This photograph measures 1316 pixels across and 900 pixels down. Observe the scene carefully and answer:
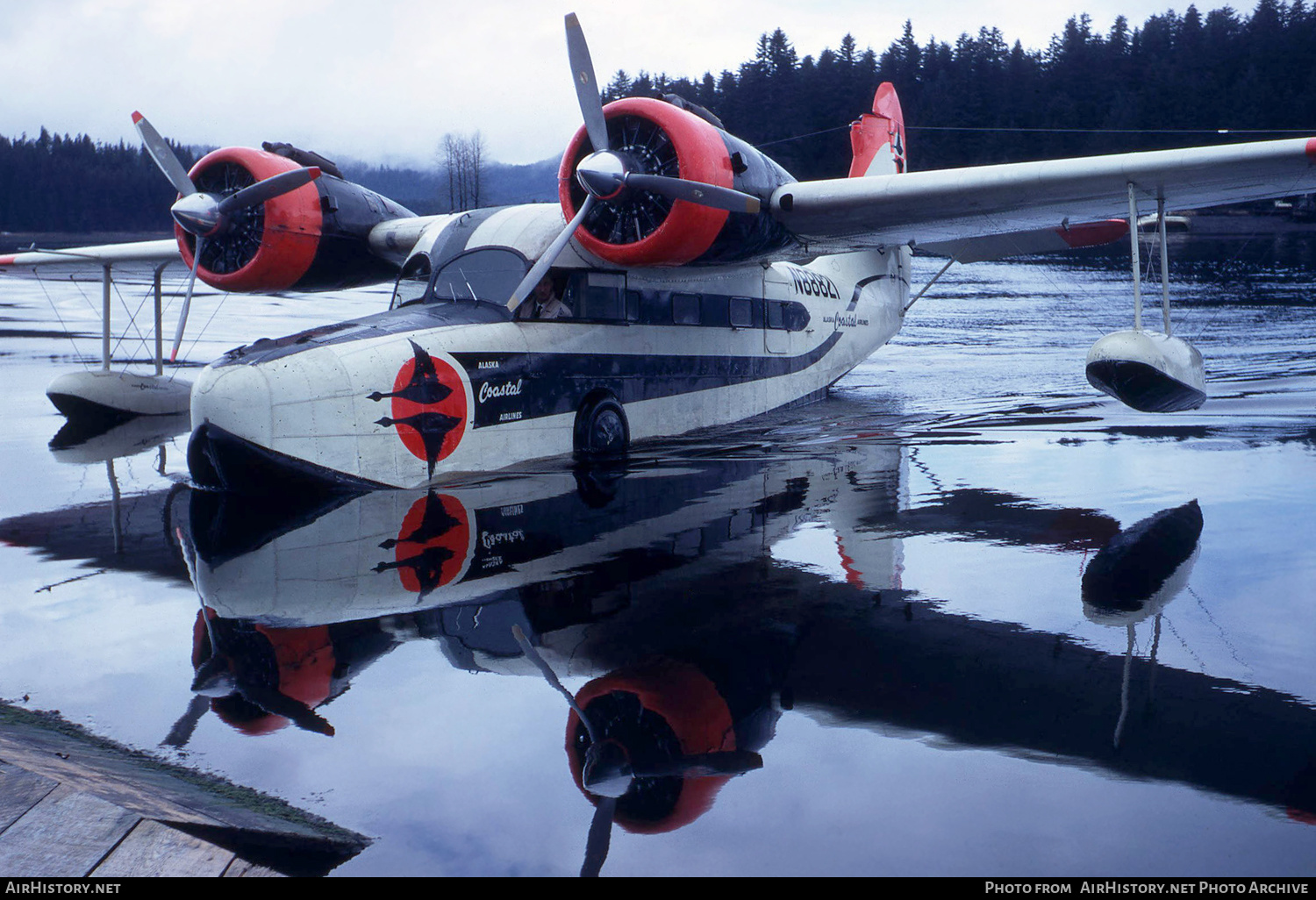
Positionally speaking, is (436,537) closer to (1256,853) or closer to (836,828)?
(836,828)

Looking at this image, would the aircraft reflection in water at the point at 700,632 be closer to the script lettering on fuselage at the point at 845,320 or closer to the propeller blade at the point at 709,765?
the propeller blade at the point at 709,765

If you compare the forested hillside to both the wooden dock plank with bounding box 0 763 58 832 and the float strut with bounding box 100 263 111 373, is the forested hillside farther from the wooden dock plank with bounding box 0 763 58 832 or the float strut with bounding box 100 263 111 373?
the wooden dock plank with bounding box 0 763 58 832

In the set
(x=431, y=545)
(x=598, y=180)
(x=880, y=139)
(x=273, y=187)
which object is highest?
(x=880, y=139)

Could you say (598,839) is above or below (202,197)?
below

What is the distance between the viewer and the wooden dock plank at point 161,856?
2865 mm

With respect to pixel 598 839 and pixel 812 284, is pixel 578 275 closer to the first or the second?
pixel 812 284

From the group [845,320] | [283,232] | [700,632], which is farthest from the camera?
[845,320]

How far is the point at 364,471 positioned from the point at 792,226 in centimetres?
593

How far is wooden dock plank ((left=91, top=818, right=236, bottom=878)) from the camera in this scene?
2865 mm

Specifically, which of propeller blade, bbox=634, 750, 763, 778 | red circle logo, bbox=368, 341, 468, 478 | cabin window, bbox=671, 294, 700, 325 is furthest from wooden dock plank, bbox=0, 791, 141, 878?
cabin window, bbox=671, 294, 700, 325

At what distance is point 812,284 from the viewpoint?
1642cm

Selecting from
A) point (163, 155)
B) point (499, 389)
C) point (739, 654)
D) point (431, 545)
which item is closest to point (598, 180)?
point (499, 389)

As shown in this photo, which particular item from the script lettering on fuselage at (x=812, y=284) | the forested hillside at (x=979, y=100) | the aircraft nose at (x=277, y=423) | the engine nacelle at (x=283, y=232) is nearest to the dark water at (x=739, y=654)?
the aircraft nose at (x=277, y=423)

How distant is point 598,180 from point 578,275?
1.39 m
